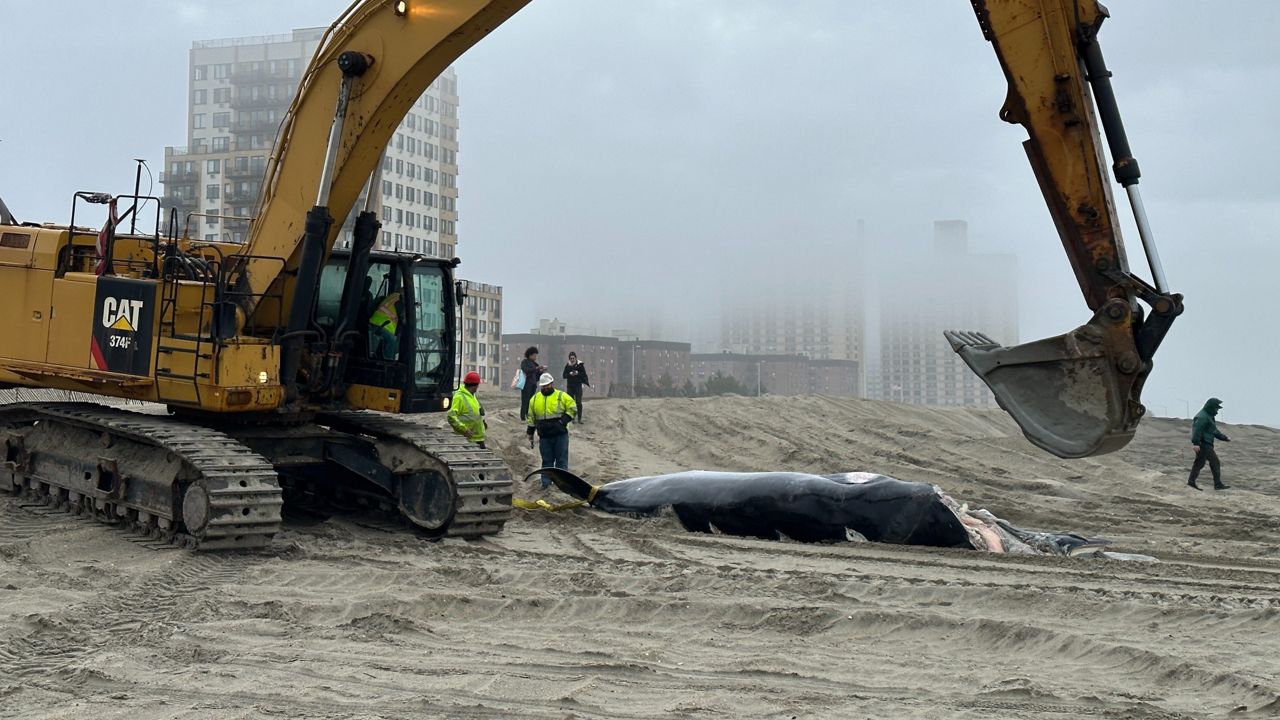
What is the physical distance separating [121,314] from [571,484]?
4.79 meters

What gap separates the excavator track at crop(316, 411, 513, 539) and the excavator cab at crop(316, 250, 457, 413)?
0.30 m

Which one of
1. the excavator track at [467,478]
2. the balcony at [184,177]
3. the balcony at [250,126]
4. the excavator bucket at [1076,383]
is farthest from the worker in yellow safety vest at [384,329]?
the balcony at [184,177]

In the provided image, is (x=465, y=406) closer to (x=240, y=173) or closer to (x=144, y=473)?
(x=144, y=473)

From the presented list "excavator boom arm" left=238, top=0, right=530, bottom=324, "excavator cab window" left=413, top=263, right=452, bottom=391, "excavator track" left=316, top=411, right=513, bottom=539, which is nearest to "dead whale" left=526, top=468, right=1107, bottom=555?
"excavator track" left=316, top=411, right=513, bottom=539

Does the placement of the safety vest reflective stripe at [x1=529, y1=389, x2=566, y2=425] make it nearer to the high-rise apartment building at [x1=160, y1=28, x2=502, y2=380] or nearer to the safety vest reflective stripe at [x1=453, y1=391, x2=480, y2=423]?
the safety vest reflective stripe at [x1=453, y1=391, x2=480, y2=423]

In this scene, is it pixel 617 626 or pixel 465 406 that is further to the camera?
pixel 465 406

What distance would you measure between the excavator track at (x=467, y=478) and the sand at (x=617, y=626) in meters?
0.26

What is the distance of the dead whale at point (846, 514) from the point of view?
35.1ft

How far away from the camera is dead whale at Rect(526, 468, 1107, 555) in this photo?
35.1 ft

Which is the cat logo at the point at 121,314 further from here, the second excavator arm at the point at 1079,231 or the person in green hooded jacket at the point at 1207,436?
the person in green hooded jacket at the point at 1207,436

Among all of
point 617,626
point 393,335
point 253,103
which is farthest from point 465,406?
point 253,103

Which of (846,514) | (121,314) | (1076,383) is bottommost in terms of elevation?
(846,514)

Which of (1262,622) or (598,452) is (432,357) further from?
(598,452)

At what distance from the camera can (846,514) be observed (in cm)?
1095
